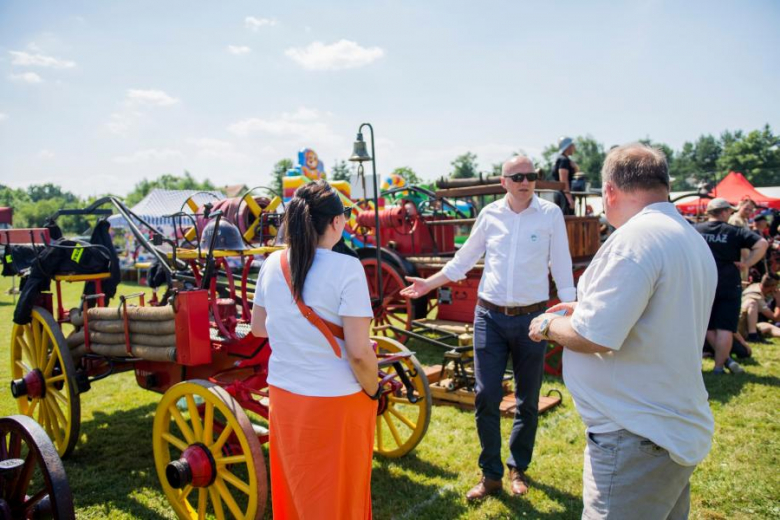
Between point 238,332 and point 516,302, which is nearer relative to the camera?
point 516,302

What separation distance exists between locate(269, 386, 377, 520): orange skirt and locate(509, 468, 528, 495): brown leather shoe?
1467 millimetres

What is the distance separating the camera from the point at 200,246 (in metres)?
3.61

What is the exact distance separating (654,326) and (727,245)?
4.65 metres

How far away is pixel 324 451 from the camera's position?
201 cm

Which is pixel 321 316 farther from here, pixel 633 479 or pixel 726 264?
pixel 726 264

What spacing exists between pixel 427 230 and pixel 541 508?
518 centimetres

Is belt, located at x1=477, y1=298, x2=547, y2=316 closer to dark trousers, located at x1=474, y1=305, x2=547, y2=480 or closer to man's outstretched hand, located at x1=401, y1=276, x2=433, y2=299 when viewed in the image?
dark trousers, located at x1=474, y1=305, x2=547, y2=480

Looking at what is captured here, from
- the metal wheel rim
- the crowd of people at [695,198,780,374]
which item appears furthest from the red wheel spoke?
the crowd of people at [695,198,780,374]

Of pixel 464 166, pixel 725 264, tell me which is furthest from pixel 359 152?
pixel 464 166

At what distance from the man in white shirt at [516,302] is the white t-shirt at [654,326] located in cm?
143

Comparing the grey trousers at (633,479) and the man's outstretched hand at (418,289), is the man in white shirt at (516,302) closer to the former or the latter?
the man's outstretched hand at (418,289)

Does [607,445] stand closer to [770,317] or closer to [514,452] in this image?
[514,452]

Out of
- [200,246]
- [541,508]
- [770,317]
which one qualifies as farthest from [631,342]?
[770,317]

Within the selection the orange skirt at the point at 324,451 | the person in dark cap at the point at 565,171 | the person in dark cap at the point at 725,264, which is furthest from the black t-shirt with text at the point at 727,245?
the orange skirt at the point at 324,451
